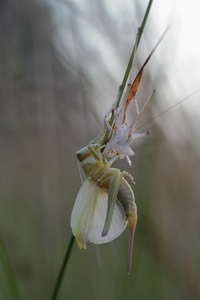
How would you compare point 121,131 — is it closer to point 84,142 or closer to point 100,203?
point 100,203

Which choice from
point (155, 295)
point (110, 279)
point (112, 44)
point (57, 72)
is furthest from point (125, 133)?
point (57, 72)

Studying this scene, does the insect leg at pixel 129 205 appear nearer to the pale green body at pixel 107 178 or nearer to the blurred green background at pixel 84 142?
the pale green body at pixel 107 178

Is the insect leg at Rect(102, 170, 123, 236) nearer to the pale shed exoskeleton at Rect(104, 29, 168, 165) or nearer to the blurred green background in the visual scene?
the pale shed exoskeleton at Rect(104, 29, 168, 165)

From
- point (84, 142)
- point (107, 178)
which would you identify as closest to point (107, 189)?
point (107, 178)

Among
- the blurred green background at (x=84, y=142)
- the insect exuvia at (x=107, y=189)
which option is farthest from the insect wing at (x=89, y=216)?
the blurred green background at (x=84, y=142)

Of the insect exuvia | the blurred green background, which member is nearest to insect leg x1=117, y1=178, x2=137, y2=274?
the insect exuvia

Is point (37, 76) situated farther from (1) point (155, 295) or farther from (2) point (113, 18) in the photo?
(1) point (155, 295)
